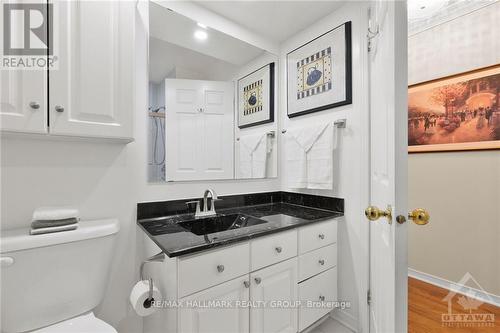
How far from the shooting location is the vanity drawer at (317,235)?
1.37 m

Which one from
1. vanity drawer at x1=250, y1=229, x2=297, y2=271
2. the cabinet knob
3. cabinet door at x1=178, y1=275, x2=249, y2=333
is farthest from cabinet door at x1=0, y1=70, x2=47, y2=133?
vanity drawer at x1=250, y1=229, x2=297, y2=271

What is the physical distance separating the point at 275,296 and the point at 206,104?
4.17 feet

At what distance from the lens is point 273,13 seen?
169 cm

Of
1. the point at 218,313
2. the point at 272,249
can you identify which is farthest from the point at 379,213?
the point at 218,313

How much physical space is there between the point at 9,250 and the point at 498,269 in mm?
3073

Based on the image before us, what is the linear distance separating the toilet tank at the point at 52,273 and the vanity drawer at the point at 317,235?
0.99m

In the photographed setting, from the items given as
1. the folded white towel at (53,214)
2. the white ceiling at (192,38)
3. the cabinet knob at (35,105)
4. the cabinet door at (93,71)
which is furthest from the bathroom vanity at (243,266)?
the white ceiling at (192,38)

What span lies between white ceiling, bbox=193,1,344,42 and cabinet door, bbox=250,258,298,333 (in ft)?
5.47

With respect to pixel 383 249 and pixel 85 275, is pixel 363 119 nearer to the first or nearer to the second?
pixel 383 249

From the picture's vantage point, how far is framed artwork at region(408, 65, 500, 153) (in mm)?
1891

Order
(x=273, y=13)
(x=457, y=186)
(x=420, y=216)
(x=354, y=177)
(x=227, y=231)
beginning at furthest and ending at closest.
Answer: (x=457, y=186) < (x=273, y=13) < (x=354, y=177) < (x=227, y=231) < (x=420, y=216)

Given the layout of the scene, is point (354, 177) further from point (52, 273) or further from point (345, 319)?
point (52, 273)

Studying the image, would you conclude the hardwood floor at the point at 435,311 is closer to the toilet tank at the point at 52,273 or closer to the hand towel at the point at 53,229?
the toilet tank at the point at 52,273

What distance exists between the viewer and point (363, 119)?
1512mm
